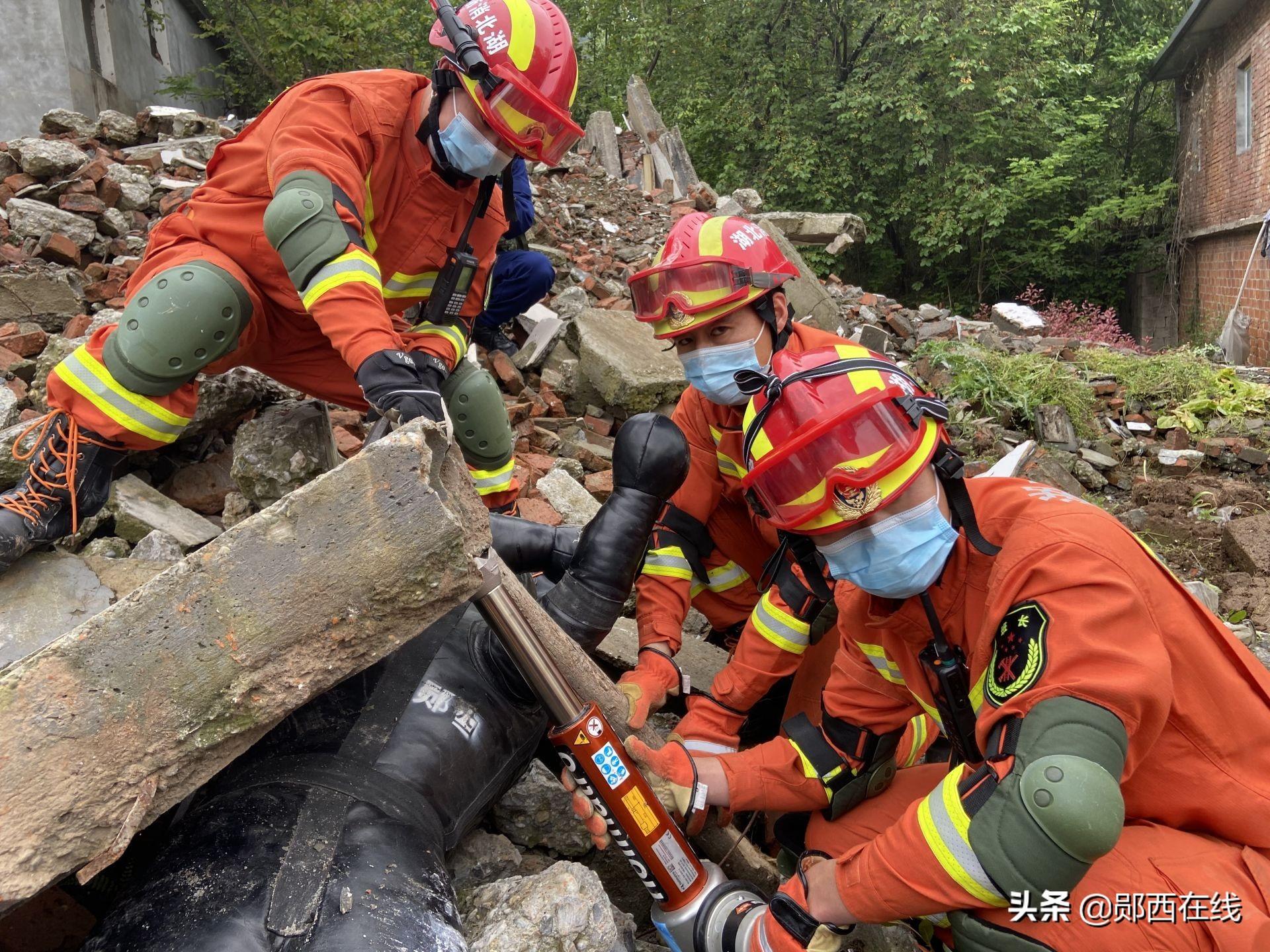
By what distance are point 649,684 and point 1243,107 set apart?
48.2 feet

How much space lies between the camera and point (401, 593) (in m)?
1.51

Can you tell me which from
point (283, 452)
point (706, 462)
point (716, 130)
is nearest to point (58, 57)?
point (283, 452)

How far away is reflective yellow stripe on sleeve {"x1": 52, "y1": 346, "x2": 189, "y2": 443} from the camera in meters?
2.32

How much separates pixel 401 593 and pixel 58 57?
9.76 metres

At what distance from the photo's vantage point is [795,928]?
5.98 feet

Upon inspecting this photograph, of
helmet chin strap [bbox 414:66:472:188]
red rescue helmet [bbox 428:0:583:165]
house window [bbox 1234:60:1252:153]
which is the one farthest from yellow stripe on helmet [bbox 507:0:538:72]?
house window [bbox 1234:60:1252:153]

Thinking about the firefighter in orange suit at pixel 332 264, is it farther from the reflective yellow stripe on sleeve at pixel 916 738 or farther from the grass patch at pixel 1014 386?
the grass patch at pixel 1014 386

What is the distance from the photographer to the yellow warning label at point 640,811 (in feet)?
6.27

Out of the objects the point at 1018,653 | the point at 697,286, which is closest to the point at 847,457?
the point at 1018,653

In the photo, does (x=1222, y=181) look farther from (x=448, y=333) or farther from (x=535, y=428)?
(x=448, y=333)

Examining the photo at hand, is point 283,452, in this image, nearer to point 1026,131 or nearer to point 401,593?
point 401,593

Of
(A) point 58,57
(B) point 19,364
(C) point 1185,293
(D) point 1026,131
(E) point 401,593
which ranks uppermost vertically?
(A) point 58,57

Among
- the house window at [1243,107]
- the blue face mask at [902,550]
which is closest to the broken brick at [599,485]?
the blue face mask at [902,550]

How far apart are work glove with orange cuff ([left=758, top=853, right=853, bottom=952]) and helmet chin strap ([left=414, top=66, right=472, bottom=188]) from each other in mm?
2275
